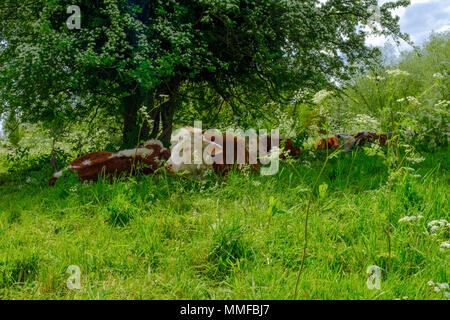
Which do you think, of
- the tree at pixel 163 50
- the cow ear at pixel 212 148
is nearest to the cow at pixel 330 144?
the tree at pixel 163 50

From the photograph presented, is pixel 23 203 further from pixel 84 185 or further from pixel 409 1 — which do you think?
pixel 409 1

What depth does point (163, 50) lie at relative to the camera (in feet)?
24.2

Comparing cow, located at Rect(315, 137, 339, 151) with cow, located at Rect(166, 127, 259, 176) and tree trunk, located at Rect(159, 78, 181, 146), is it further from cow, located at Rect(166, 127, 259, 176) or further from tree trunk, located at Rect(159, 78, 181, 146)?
tree trunk, located at Rect(159, 78, 181, 146)

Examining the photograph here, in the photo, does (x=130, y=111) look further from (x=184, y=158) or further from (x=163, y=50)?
(x=184, y=158)

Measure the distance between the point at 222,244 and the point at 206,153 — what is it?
8.85ft

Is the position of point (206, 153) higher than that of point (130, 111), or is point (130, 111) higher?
point (130, 111)

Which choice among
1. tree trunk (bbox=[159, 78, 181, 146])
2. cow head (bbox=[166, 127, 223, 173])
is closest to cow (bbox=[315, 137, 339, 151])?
cow head (bbox=[166, 127, 223, 173])

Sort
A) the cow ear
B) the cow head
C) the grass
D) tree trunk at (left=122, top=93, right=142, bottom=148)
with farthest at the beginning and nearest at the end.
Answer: tree trunk at (left=122, top=93, right=142, bottom=148) → the cow ear → the cow head → the grass

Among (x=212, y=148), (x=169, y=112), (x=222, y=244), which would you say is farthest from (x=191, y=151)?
(x=169, y=112)

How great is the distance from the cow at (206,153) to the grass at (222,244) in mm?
760

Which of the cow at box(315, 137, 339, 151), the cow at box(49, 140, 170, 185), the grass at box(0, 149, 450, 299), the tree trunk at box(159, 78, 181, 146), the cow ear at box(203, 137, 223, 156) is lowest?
the grass at box(0, 149, 450, 299)

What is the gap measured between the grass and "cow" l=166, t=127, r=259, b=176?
76cm

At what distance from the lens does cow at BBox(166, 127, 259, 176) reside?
5188mm

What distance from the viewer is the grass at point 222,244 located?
2324 mm
